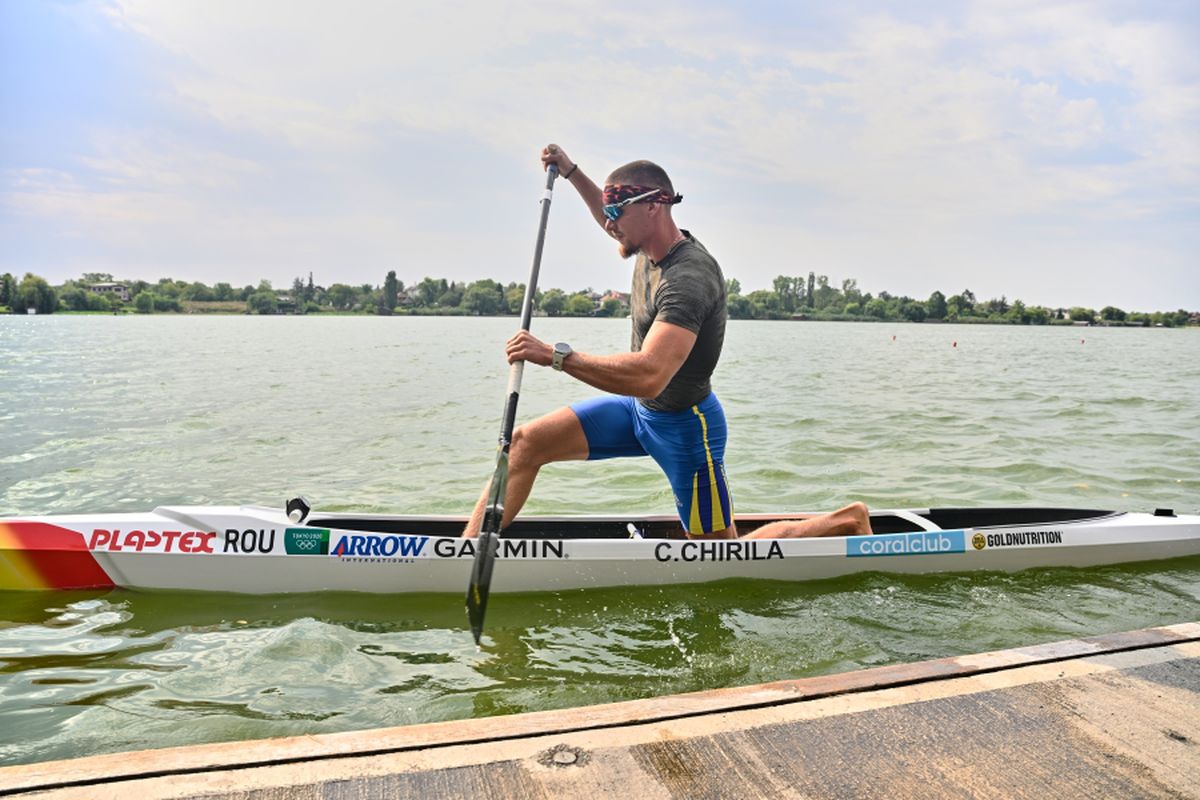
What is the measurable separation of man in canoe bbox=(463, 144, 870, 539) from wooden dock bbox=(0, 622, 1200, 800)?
203 cm

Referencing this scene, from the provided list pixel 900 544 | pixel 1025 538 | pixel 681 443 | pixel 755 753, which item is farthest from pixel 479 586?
pixel 1025 538

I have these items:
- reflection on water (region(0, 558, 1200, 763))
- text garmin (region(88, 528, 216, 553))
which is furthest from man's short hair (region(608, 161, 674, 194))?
text garmin (region(88, 528, 216, 553))

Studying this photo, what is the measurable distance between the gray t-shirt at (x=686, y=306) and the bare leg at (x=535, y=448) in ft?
1.83

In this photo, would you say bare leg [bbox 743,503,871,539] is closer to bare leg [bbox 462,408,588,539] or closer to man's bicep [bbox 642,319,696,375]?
bare leg [bbox 462,408,588,539]

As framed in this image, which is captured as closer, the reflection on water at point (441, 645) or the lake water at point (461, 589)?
the reflection on water at point (441, 645)

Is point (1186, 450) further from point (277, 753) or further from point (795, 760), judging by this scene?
point (277, 753)

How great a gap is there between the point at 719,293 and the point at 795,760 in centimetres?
302

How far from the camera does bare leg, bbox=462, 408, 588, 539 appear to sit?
556 centimetres

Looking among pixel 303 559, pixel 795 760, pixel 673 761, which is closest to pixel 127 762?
pixel 673 761

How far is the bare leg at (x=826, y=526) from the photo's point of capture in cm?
627

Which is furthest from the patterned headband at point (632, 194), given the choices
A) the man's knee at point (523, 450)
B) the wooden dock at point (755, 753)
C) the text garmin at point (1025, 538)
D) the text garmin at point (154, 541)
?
the text garmin at point (1025, 538)

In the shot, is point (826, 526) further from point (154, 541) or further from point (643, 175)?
point (154, 541)

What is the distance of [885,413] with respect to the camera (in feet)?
61.9

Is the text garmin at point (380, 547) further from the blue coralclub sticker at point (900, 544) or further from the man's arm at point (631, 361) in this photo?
the blue coralclub sticker at point (900, 544)
